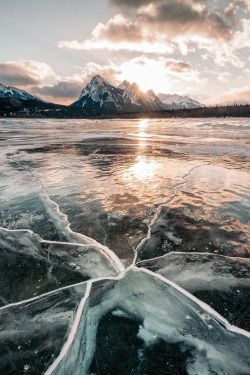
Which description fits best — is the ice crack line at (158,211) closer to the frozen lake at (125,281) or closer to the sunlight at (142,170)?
the frozen lake at (125,281)

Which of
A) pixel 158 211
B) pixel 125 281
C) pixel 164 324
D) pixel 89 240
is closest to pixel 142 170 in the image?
pixel 158 211

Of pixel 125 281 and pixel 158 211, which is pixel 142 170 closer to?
pixel 158 211

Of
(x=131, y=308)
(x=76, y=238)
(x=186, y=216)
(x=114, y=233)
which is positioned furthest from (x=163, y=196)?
(x=131, y=308)

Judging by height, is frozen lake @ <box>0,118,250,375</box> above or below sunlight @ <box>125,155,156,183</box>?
below

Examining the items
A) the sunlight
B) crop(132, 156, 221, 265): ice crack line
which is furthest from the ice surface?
the sunlight

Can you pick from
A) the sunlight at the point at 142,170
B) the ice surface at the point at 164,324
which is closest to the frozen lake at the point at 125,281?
A: the ice surface at the point at 164,324

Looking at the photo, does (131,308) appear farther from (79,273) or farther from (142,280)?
(79,273)

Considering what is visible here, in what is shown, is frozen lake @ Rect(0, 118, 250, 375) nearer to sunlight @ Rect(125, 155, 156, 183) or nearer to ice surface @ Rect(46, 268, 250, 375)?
ice surface @ Rect(46, 268, 250, 375)

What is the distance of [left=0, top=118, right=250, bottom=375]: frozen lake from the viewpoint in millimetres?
1646

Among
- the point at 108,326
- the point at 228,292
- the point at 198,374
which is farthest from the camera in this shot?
the point at 228,292

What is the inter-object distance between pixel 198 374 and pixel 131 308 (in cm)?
75

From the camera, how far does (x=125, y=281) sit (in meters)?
2.40

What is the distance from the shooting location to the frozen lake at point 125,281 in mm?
1646

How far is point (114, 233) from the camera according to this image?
3400 mm
